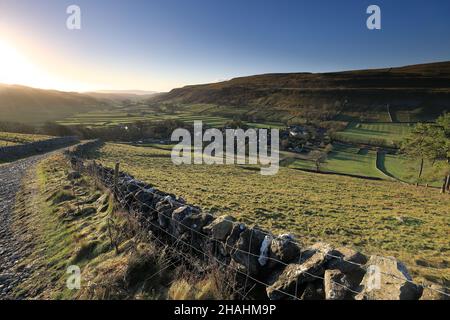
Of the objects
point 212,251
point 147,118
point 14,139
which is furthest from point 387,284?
point 147,118

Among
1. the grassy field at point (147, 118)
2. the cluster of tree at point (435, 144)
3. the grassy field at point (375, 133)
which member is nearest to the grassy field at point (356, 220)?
the cluster of tree at point (435, 144)

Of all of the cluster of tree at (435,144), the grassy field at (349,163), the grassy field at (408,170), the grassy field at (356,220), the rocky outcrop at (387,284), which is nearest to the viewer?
the rocky outcrop at (387,284)

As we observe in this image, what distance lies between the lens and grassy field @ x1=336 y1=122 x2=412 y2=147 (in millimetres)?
98500

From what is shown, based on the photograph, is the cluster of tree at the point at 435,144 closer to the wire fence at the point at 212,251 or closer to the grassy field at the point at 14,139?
the wire fence at the point at 212,251

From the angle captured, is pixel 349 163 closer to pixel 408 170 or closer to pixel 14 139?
pixel 408 170

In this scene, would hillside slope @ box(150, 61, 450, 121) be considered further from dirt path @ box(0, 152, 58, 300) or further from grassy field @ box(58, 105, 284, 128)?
dirt path @ box(0, 152, 58, 300)

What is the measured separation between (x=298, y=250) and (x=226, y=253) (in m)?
1.53

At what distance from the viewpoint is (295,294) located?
14.7 feet

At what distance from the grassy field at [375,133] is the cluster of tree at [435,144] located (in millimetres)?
58060

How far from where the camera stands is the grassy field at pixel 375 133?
98.5 metres

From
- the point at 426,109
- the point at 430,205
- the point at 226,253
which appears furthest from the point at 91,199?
the point at 426,109

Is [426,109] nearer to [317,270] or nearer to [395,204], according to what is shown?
[395,204]

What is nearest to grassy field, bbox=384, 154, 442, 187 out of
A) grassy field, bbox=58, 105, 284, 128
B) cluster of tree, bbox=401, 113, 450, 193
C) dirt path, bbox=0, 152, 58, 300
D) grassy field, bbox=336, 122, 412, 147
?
cluster of tree, bbox=401, 113, 450, 193

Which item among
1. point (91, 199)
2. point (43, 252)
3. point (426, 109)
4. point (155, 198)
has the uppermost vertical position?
point (426, 109)
